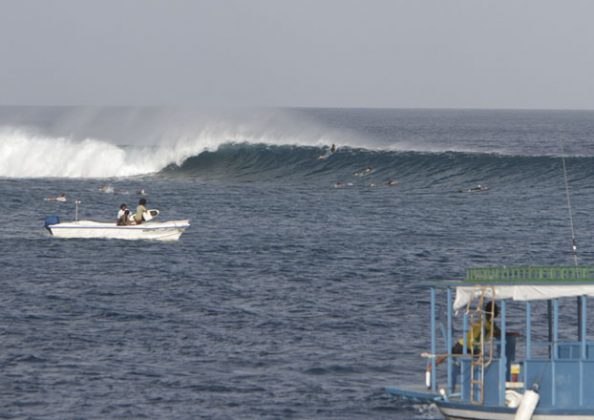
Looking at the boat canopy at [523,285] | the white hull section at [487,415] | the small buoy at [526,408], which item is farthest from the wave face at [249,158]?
the small buoy at [526,408]

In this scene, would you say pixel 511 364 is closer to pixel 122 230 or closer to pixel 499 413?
pixel 499 413

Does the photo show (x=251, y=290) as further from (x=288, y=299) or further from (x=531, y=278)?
(x=531, y=278)

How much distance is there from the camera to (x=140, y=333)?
101 feet

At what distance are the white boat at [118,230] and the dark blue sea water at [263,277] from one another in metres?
0.49

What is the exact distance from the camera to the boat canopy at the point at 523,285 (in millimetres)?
21656

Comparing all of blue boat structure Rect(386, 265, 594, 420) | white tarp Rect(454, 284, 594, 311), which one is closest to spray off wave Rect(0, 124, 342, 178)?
blue boat structure Rect(386, 265, 594, 420)

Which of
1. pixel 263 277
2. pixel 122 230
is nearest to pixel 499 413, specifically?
pixel 263 277

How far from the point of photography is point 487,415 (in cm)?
2150

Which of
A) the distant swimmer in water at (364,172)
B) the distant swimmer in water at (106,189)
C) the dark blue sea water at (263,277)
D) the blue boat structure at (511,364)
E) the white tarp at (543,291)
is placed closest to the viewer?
the blue boat structure at (511,364)

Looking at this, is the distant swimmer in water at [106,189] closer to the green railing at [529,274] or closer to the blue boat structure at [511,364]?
the blue boat structure at [511,364]

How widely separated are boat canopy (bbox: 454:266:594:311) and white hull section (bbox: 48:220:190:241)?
27.1m

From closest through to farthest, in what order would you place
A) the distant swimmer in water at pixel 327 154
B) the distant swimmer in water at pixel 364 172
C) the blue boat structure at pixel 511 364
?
the blue boat structure at pixel 511 364 → the distant swimmer in water at pixel 364 172 → the distant swimmer in water at pixel 327 154

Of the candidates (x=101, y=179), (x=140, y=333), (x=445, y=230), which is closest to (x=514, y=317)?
(x=140, y=333)

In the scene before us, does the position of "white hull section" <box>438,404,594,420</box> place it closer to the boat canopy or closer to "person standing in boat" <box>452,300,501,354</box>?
"person standing in boat" <box>452,300,501,354</box>
